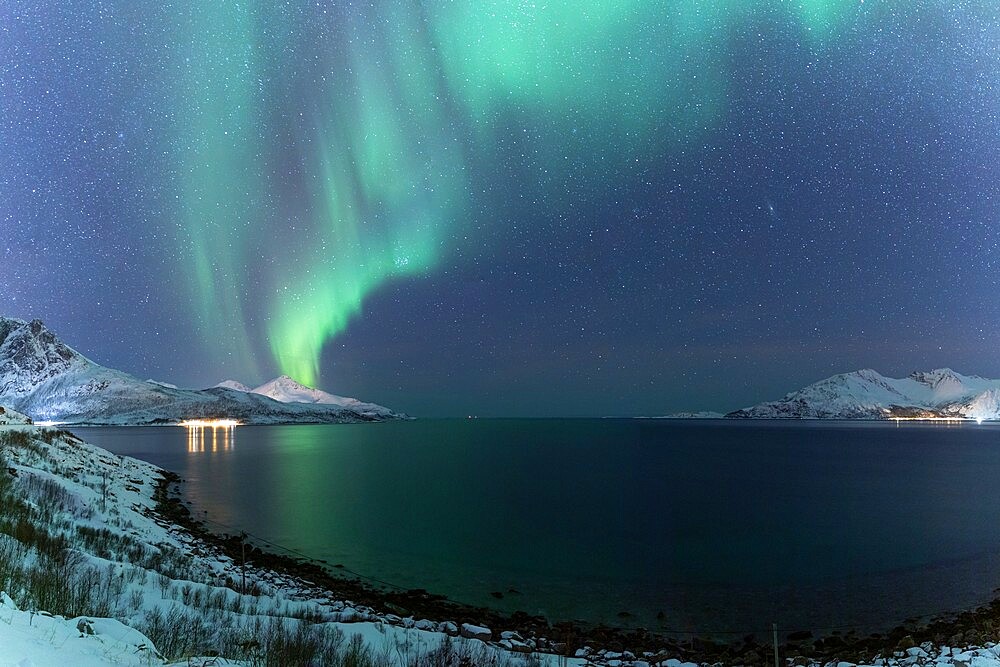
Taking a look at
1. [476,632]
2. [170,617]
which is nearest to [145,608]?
[170,617]

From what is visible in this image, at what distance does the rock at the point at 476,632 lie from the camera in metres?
14.8

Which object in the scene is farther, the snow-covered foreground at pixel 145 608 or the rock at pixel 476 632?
the rock at pixel 476 632

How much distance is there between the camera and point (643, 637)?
16703 millimetres

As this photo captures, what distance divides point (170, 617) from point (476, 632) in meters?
8.81

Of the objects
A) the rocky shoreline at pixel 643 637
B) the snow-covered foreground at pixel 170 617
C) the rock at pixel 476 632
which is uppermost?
the snow-covered foreground at pixel 170 617

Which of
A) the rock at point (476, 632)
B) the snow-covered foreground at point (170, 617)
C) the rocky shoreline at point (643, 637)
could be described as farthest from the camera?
the rock at point (476, 632)

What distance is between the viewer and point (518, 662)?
38.4 ft

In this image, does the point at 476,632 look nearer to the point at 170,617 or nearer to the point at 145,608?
the point at 170,617

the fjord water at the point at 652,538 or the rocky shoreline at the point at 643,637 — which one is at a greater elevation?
the rocky shoreline at the point at 643,637

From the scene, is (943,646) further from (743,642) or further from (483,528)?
(483,528)

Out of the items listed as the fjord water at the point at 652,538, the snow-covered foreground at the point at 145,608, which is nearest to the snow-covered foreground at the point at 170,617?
the snow-covered foreground at the point at 145,608

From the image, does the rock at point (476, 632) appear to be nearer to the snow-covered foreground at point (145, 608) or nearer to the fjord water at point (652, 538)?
the snow-covered foreground at point (145, 608)

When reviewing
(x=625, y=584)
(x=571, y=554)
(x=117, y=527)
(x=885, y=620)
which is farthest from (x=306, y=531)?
(x=885, y=620)

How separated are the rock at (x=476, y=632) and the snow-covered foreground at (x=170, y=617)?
0.39 ft
